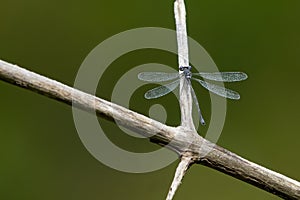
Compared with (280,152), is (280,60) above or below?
above

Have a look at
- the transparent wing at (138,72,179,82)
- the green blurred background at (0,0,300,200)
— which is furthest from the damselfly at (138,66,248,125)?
the green blurred background at (0,0,300,200)

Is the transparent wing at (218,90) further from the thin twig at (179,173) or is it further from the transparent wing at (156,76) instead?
the thin twig at (179,173)

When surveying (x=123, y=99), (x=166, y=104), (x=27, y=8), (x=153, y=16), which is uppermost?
(x=153, y=16)

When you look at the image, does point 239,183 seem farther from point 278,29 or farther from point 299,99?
point 278,29

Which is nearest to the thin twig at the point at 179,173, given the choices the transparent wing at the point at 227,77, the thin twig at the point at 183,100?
the thin twig at the point at 183,100

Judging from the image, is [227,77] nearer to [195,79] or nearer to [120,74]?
[195,79]

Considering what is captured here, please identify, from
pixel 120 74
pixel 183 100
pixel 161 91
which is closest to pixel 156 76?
pixel 161 91

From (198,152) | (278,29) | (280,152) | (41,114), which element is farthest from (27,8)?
(198,152)
